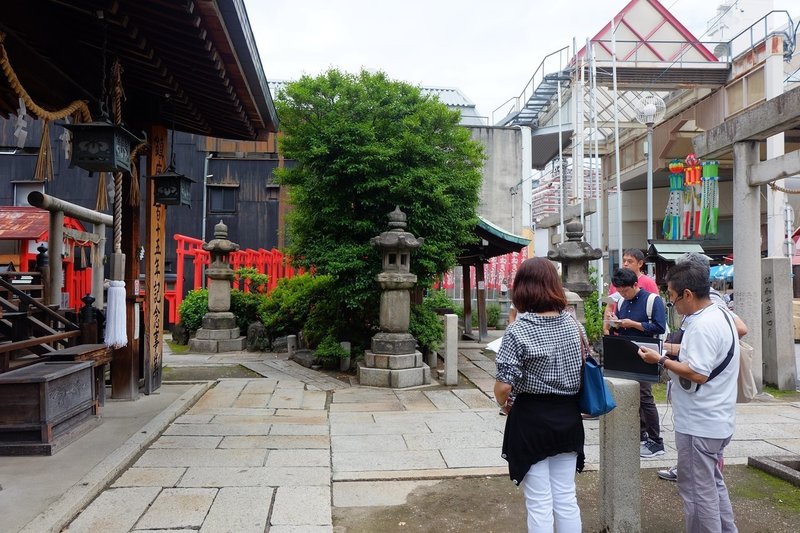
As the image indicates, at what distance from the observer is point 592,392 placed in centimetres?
286

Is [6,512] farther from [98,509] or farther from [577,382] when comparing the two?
[577,382]

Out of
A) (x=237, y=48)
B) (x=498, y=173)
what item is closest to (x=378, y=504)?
(x=237, y=48)

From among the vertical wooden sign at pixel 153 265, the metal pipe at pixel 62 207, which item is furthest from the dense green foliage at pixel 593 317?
the metal pipe at pixel 62 207

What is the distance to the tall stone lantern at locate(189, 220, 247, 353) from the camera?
505 inches

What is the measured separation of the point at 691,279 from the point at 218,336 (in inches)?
453

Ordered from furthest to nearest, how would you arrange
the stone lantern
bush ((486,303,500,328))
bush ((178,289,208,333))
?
bush ((486,303,500,328))
bush ((178,289,208,333))
the stone lantern

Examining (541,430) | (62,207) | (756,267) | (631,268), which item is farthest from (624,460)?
(62,207)

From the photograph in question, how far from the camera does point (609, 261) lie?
23.1 metres

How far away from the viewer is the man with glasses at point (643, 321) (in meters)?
5.07

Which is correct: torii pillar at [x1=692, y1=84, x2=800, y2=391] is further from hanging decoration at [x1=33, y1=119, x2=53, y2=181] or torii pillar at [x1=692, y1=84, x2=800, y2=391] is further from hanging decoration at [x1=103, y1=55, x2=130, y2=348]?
hanging decoration at [x1=33, y1=119, x2=53, y2=181]

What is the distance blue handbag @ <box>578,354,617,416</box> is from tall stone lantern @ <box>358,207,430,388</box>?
6.05 metres

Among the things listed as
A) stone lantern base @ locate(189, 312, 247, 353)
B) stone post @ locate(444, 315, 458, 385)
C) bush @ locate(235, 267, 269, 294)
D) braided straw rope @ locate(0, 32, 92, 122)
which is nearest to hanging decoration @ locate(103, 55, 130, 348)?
braided straw rope @ locate(0, 32, 92, 122)

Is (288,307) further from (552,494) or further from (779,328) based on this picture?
(552,494)

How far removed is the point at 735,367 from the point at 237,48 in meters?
4.96
